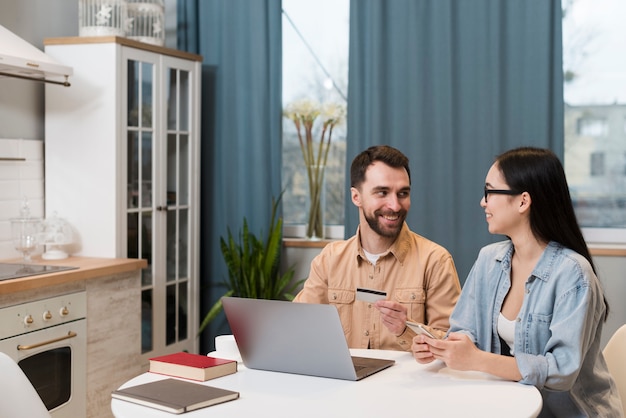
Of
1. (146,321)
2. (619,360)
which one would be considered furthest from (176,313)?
(619,360)

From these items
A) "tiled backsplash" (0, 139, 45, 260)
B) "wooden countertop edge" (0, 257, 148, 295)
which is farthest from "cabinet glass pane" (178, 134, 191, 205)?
"tiled backsplash" (0, 139, 45, 260)

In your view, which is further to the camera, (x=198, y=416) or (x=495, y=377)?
(x=495, y=377)

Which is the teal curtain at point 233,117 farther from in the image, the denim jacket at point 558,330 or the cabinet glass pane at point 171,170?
the denim jacket at point 558,330

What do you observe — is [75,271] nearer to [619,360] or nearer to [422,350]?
[422,350]

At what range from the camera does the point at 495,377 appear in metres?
2.16

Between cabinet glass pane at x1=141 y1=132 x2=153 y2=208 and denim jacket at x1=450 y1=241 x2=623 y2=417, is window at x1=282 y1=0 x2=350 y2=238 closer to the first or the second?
cabinet glass pane at x1=141 y1=132 x2=153 y2=208

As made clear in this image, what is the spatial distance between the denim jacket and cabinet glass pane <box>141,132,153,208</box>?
222 cm

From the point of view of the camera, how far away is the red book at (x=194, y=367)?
2.15 meters

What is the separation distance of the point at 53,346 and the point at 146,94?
1.40 m

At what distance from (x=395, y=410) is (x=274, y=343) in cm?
45

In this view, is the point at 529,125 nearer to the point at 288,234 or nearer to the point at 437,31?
the point at 437,31

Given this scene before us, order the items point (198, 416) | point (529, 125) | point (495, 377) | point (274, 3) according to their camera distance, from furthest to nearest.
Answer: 1. point (274, 3)
2. point (529, 125)
3. point (495, 377)
4. point (198, 416)

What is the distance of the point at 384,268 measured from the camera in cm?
288

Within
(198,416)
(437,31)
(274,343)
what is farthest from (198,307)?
(198,416)
